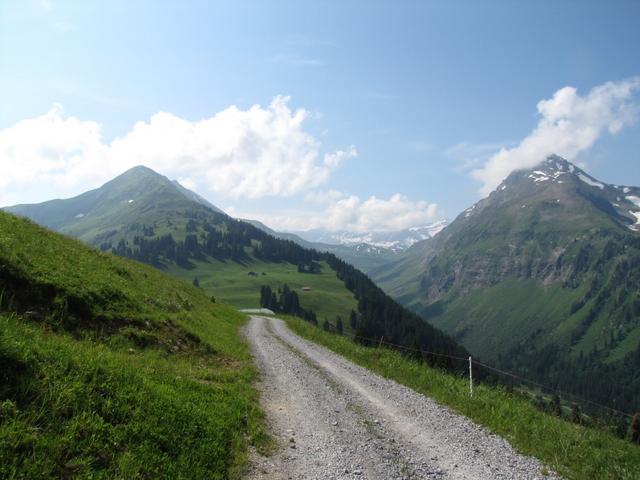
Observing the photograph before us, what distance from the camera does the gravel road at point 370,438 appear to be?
11.1 metres

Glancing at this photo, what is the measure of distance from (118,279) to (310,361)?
1391cm

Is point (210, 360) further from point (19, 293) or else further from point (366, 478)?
point (366, 478)

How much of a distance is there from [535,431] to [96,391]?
49.8 feet

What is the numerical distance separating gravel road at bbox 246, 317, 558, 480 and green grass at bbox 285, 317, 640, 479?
803 mm

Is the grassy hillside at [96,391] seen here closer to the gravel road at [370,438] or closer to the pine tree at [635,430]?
the gravel road at [370,438]

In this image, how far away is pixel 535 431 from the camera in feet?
50.5

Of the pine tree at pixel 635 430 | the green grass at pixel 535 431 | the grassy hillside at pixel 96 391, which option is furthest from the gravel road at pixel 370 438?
the pine tree at pixel 635 430

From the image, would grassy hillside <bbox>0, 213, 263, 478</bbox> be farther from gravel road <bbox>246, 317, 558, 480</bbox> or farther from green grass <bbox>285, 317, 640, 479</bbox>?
green grass <bbox>285, 317, 640, 479</bbox>

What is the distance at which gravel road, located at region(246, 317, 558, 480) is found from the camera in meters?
11.1

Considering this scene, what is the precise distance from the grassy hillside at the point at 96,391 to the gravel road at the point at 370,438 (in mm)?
1355

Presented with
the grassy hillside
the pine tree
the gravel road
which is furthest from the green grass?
the grassy hillside

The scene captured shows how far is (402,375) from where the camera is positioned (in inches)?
1000

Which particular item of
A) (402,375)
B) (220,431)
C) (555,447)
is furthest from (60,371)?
(402,375)

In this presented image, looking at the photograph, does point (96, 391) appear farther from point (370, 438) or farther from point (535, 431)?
point (535, 431)
